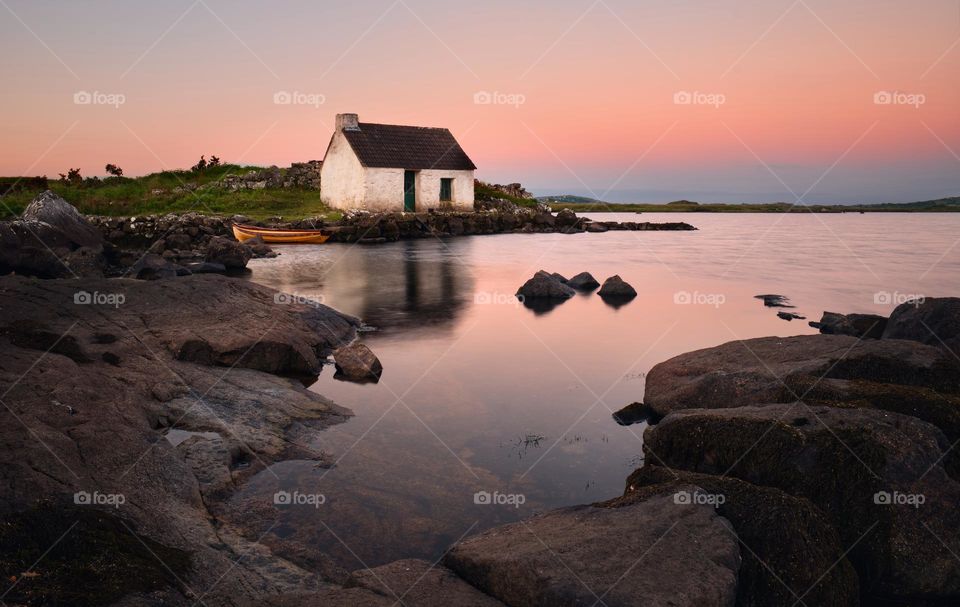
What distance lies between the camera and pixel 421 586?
173 inches

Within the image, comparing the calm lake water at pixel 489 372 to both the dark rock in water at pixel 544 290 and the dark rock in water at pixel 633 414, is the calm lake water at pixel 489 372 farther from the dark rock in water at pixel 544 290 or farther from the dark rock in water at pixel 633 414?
the dark rock in water at pixel 544 290

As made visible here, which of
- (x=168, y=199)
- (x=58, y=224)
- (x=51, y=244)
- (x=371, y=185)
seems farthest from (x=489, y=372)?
(x=168, y=199)

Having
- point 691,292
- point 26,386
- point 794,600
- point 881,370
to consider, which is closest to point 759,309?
point 691,292

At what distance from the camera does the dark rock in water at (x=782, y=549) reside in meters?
4.54

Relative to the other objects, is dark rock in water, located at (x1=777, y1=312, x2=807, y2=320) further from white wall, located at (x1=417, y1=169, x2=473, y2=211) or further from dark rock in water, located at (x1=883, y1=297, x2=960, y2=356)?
white wall, located at (x1=417, y1=169, x2=473, y2=211)

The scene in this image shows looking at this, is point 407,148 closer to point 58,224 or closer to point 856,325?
point 58,224

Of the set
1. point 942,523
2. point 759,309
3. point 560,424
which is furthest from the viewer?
point 759,309

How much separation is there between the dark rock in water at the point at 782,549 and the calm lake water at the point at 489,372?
6.77ft

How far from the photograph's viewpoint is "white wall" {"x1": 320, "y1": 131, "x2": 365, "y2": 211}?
1812 inches

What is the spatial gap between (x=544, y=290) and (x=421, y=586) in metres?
16.2

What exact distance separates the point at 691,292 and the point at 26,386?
70.4 feet

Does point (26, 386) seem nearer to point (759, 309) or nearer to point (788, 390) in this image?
point (788, 390)

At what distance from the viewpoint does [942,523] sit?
17.3ft

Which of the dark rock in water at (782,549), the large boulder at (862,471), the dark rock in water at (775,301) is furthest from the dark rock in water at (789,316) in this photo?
the dark rock in water at (782,549)
